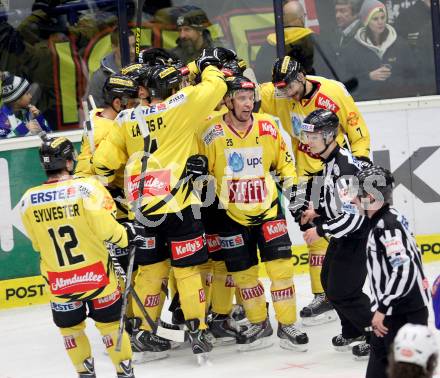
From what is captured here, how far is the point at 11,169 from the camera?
853 centimetres

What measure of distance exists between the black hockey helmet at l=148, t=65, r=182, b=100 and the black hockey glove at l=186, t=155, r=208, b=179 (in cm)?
Answer: 40

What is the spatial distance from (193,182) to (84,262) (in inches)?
48.7

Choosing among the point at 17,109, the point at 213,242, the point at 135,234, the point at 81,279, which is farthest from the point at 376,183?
the point at 17,109

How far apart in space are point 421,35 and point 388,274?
161 inches

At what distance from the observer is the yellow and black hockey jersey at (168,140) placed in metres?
6.84

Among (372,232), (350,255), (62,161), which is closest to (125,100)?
(62,161)

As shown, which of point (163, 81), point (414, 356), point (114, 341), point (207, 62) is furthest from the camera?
point (207, 62)

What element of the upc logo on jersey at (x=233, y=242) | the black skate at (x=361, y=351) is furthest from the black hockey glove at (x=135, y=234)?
the black skate at (x=361, y=351)

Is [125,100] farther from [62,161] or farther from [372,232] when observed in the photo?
[372,232]

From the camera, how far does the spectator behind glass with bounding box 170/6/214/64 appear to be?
888 cm

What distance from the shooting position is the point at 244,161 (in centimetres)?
712

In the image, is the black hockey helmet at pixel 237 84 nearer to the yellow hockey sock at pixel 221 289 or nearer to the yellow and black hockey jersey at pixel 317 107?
the yellow and black hockey jersey at pixel 317 107

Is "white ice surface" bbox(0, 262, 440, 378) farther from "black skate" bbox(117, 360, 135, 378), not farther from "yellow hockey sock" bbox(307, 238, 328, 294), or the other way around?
"black skate" bbox(117, 360, 135, 378)

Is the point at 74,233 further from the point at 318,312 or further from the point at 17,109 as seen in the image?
the point at 17,109
